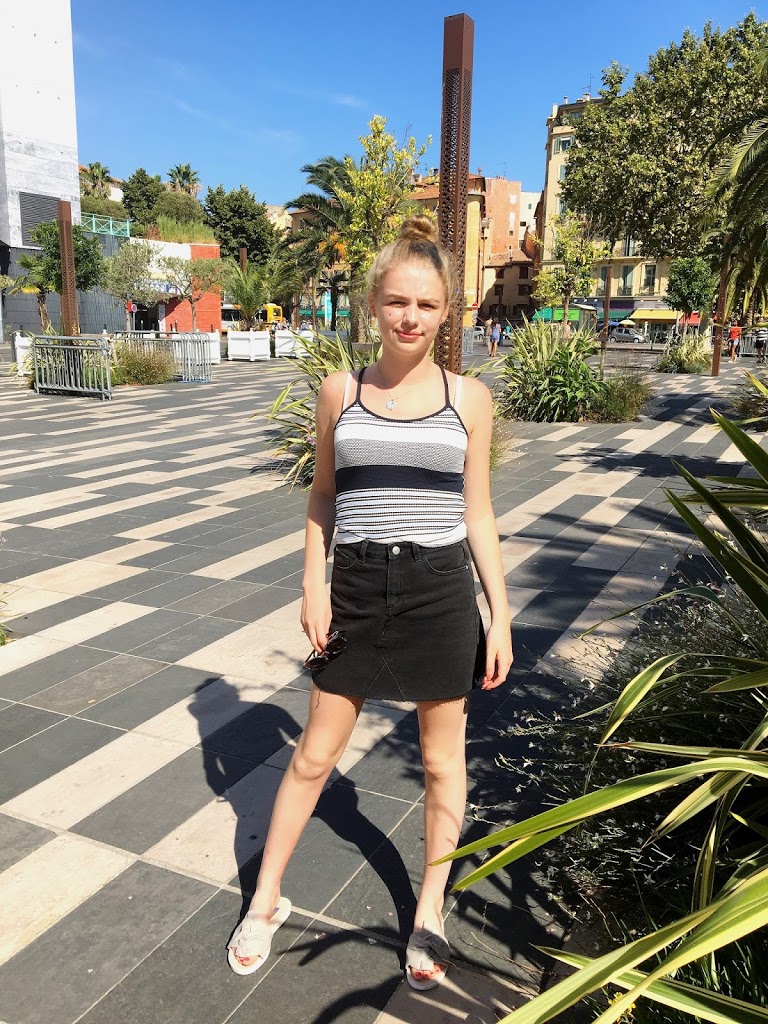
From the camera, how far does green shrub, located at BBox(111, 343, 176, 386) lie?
765 inches

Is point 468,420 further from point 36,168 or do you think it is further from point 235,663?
point 36,168

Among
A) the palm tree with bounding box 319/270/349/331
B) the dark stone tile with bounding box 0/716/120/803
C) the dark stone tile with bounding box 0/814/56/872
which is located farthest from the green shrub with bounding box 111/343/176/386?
the palm tree with bounding box 319/270/349/331

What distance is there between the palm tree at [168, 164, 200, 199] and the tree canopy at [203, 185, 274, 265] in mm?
9121

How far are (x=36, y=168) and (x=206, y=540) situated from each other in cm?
3453

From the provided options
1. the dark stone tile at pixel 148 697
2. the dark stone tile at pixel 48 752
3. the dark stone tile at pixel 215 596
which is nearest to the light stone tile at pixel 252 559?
the dark stone tile at pixel 215 596

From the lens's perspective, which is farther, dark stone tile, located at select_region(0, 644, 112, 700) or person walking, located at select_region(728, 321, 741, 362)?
person walking, located at select_region(728, 321, 741, 362)

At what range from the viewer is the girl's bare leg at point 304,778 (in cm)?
211

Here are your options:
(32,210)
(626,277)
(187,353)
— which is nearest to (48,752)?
(187,353)

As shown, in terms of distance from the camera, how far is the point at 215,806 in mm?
2855

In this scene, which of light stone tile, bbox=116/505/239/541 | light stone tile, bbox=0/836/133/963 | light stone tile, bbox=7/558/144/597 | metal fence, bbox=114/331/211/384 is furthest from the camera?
metal fence, bbox=114/331/211/384

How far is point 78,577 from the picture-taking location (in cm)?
546

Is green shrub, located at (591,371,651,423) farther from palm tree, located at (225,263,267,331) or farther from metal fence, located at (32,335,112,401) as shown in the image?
palm tree, located at (225,263,267,331)

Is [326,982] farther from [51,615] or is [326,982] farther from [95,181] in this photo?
[95,181]

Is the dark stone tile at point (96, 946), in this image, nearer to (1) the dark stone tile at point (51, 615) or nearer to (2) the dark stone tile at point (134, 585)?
(1) the dark stone tile at point (51, 615)
